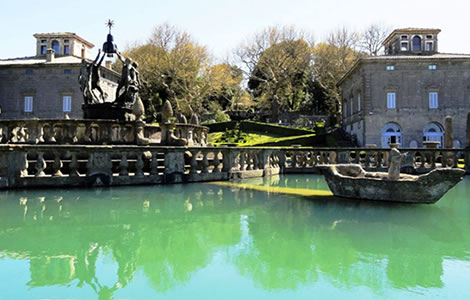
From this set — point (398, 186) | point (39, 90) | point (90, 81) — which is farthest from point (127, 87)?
point (39, 90)

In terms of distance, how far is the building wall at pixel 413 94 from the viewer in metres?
36.3

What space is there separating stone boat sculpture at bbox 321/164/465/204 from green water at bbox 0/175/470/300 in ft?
1.26

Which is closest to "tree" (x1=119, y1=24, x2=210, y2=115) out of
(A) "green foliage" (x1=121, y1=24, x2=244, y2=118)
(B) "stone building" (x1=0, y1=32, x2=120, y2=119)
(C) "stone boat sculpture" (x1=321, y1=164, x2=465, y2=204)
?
(A) "green foliage" (x1=121, y1=24, x2=244, y2=118)

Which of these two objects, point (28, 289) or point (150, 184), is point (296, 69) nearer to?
point (150, 184)

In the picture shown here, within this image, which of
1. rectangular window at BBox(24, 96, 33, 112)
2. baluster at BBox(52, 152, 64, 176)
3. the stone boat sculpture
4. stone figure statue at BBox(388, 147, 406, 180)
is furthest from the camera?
rectangular window at BBox(24, 96, 33, 112)

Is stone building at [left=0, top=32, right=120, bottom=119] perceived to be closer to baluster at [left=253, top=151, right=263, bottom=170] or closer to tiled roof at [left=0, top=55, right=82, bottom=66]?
tiled roof at [left=0, top=55, right=82, bottom=66]

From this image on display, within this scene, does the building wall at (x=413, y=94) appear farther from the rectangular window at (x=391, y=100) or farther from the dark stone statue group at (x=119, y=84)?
the dark stone statue group at (x=119, y=84)

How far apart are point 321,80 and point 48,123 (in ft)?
152

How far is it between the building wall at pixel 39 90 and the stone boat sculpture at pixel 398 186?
40557 mm

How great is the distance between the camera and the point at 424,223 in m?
6.89

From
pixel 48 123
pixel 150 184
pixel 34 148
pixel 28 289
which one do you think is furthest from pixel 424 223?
pixel 48 123

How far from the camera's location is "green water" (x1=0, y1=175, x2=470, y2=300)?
→ 12.7 feet

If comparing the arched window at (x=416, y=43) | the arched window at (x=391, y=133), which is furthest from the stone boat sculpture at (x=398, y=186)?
the arched window at (x=416, y=43)

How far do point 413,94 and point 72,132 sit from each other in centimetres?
3303
